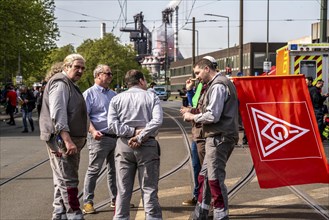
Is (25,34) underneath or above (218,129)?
above

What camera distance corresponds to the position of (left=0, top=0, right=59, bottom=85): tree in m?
29.5

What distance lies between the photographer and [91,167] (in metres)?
6.92

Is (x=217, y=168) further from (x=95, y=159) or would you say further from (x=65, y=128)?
(x=95, y=159)

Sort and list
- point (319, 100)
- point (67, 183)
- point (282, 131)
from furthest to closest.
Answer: point (319, 100), point (282, 131), point (67, 183)

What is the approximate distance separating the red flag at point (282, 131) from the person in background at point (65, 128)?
1737 millimetres

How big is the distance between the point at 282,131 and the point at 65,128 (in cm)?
220

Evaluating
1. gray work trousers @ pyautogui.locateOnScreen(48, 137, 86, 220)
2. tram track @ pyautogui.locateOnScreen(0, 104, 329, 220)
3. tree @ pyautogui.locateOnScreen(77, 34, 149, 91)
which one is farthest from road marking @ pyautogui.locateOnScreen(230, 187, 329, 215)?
tree @ pyautogui.locateOnScreen(77, 34, 149, 91)

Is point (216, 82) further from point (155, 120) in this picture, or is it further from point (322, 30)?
point (322, 30)

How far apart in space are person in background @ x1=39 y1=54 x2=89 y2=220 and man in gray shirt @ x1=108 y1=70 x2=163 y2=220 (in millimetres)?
382

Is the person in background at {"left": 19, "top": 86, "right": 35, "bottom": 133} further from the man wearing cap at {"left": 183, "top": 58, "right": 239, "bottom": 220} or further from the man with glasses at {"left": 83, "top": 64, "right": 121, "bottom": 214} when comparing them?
the man wearing cap at {"left": 183, "top": 58, "right": 239, "bottom": 220}

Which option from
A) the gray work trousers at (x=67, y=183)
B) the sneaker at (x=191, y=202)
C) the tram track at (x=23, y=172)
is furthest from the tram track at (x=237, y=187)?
the gray work trousers at (x=67, y=183)

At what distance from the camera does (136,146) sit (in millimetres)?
5484

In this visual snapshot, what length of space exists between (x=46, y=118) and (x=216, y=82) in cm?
179

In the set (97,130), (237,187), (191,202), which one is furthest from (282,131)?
(237,187)
